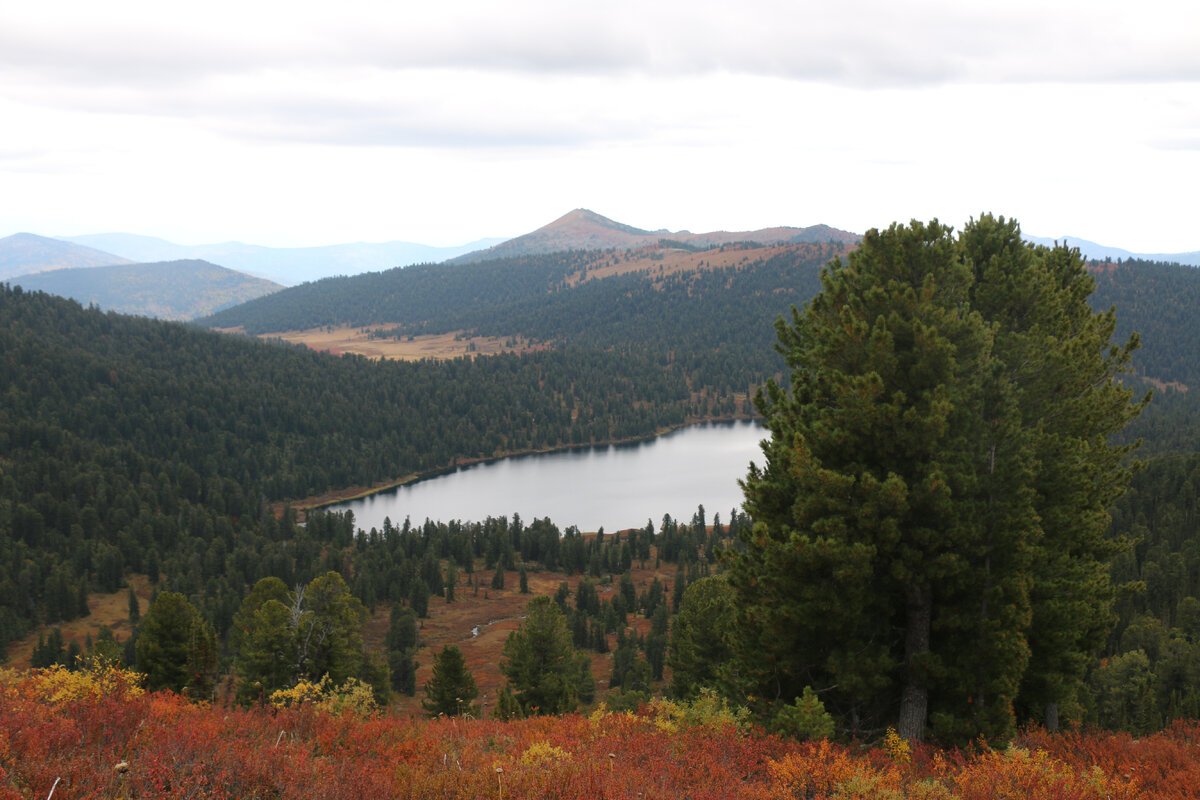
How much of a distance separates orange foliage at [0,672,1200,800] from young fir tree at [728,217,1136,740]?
248cm

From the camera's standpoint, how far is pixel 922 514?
2069cm

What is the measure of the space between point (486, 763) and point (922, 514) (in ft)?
42.2

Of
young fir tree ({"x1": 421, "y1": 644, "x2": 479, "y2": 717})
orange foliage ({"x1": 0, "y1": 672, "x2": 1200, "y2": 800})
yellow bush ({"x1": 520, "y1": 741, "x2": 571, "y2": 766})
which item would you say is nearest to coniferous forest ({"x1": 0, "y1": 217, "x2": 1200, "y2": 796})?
young fir tree ({"x1": 421, "y1": 644, "x2": 479, "y2": 717})

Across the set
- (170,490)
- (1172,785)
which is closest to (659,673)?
(1172,785)

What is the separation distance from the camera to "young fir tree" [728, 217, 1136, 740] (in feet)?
66.0

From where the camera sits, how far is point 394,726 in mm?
20547

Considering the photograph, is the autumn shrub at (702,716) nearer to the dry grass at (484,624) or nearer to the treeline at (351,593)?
the treeline at (351,593)

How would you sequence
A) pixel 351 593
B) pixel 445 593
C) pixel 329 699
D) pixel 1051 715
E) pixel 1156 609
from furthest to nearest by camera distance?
pixel 445 593
pixel 1156 609
pixel 351 593
pixel 329 699
pixel 1051 715

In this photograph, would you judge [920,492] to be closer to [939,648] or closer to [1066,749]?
[939,648]

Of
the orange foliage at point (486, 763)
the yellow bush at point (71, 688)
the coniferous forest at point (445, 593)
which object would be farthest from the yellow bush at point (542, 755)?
the yellow bush at point (71, 688)

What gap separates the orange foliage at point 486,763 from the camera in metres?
13.8

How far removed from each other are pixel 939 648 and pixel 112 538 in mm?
152288

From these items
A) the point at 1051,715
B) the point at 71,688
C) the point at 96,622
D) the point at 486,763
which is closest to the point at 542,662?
the point at 71,688

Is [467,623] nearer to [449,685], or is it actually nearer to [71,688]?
[449,685]
